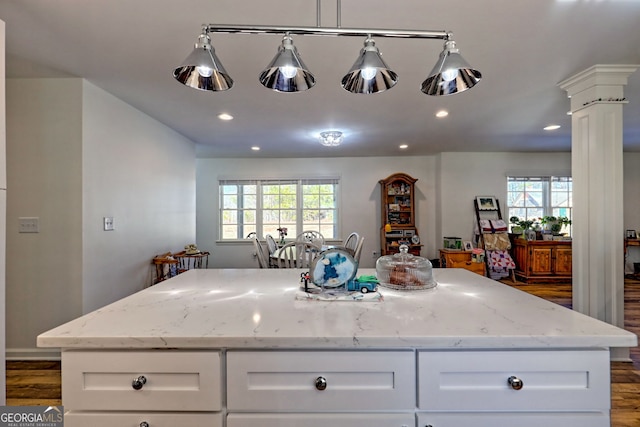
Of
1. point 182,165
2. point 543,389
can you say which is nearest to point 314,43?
point 543,389

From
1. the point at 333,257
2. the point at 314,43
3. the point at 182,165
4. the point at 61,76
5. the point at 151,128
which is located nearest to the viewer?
Answer: the point at 333,257

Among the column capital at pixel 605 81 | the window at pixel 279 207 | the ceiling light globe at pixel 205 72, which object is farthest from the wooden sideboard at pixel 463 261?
the ceiling light globe at pixel 205 72

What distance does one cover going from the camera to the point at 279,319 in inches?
40.5

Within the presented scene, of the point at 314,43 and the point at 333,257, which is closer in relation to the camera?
the point at 333,257

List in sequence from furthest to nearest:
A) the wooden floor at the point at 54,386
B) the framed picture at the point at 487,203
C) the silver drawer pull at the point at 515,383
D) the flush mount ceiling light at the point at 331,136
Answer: the framed picture at the point at 487,203 → the flush mount ceiling light at the point at 331,136 → the wooden floor at the point at 54,386 → the silver drawer pull at the point at 515,383

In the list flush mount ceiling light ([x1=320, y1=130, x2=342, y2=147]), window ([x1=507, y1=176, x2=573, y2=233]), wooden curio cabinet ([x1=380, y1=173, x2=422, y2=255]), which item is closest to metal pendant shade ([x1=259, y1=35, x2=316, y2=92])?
flush mount ceiling light ([x1=320, y1=130, x2=342, y2=147])

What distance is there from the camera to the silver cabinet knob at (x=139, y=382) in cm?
89

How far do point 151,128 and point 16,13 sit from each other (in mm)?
1840

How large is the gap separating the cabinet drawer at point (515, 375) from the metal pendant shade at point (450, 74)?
3.53ft

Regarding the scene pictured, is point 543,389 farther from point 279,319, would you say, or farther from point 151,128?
point 151,128

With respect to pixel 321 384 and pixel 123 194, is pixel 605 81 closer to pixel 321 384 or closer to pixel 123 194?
pixel 321 384

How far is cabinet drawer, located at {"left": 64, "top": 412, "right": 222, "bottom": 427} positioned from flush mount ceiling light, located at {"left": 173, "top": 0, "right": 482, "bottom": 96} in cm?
124

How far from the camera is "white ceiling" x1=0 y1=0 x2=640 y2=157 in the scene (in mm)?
1653

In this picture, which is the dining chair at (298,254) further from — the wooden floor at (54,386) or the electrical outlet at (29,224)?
the electrical outlet at (29,224)
